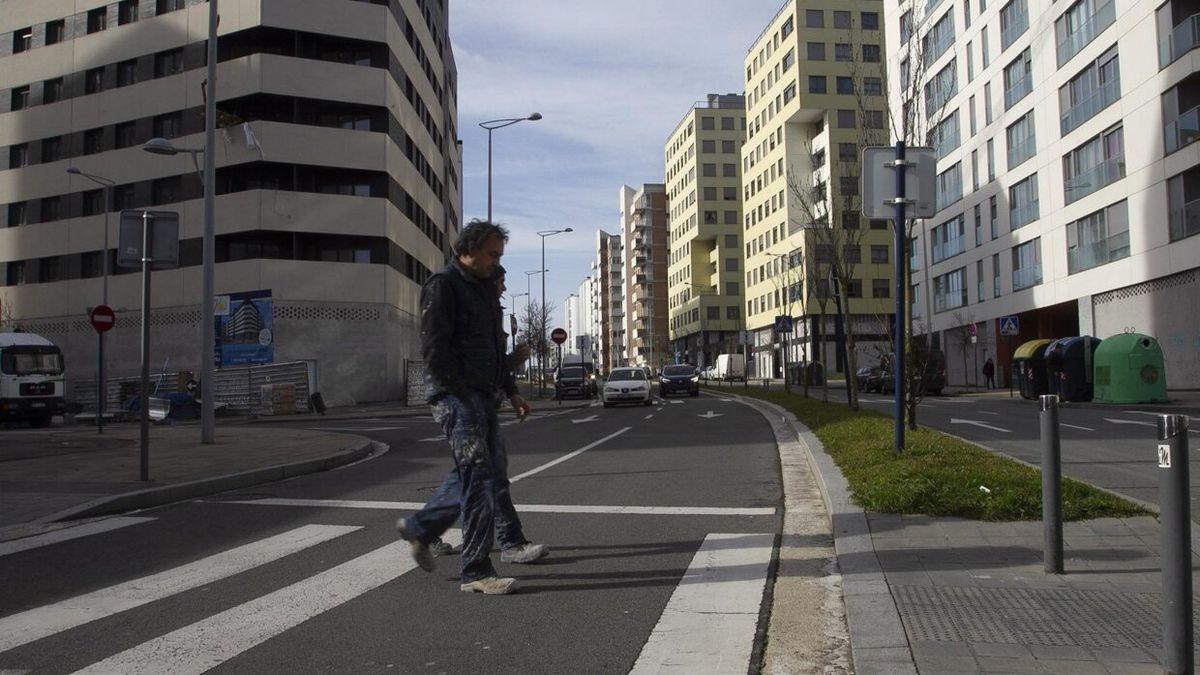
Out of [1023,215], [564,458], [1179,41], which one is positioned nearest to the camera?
[564,458]

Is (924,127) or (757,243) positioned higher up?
(757,243)

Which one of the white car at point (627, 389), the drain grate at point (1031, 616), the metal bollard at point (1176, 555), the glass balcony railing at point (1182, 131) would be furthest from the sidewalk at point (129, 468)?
the glass balcony railing at point (1182, 131)

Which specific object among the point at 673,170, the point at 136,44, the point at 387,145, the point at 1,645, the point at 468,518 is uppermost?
the point at 673,170

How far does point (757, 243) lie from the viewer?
80.6 m

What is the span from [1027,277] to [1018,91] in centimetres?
867

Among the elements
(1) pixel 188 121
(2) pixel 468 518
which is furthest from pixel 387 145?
(2) pixel 468 518

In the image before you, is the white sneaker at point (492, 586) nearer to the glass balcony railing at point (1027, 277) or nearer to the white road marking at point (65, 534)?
the white road marking at point (65, 534)

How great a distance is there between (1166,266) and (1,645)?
33611mm

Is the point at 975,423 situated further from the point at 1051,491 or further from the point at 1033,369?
the point at 1051,491

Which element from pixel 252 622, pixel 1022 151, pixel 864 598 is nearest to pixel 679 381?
pixel 1022 151

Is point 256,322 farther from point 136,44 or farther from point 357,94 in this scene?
point 136,44

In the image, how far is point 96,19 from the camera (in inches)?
1581

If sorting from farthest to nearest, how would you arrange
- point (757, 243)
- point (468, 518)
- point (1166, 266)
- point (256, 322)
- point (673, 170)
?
1. point (673, 170)
2. point (757, 243)
3. point (256, 322)
4. point (1166, 266)
5. point (468, 518)

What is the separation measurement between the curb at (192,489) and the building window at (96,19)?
36481mm
